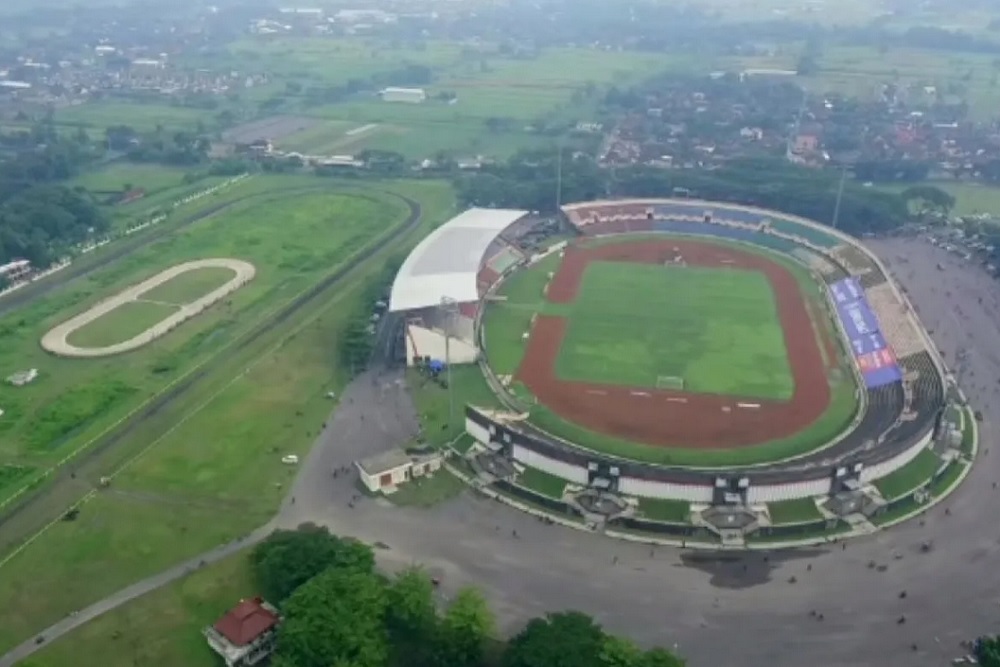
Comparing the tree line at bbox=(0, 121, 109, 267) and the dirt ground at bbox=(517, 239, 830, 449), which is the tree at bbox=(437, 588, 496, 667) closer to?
the dirt ground at bbox=(517, 239, 830, 449)

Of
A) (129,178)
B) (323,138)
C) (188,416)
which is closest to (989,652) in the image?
(188,416)

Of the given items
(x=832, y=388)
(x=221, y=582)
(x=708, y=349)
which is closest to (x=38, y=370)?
(x=221, y=582)

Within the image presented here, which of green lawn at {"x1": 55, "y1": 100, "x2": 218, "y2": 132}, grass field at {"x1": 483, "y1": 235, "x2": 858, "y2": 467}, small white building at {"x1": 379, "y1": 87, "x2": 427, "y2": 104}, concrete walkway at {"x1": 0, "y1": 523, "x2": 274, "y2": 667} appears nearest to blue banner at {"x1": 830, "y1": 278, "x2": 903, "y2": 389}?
grass field at {"x1": 483, "y1": 235, "x2": 858, "y2": 467}

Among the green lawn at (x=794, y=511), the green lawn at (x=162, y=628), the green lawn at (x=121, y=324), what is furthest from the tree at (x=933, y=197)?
the green lawn at (x=162, y=628)

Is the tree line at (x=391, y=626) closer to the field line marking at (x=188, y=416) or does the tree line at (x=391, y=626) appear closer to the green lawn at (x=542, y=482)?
the green lawn at (x=542, y=482)

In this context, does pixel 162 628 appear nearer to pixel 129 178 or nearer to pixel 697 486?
pixel 697 486

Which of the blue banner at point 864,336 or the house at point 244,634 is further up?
the blue banner at point 864,336

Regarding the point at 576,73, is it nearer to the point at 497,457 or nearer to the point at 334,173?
the point at 334,173
